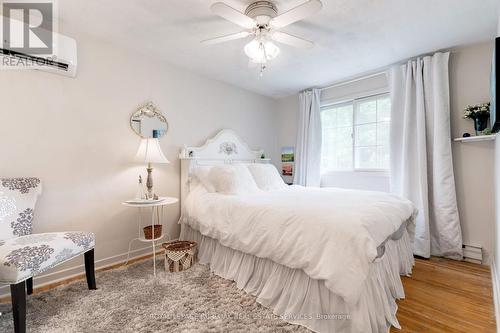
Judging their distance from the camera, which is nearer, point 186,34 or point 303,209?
point 303,209

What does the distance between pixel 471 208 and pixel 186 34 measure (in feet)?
11.7

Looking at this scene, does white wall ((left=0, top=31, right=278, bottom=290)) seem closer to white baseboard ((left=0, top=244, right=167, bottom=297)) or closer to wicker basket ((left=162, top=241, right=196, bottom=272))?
white baseboard ((left=0, top=244, right=167, bottom=297))

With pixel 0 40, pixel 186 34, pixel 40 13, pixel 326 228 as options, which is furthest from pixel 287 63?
pixel 0 40

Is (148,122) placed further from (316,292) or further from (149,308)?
(316,292)

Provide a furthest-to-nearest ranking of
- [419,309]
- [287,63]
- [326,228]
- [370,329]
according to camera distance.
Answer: [287,63] → [419,309] → [326,228] → [370,329]

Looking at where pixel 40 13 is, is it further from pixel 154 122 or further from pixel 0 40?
pixel 154 122

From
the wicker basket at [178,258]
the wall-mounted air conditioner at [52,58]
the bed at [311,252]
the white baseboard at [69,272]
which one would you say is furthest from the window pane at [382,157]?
the wall-mounted air conditioner at [52,58]

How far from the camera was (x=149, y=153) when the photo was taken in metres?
2.39

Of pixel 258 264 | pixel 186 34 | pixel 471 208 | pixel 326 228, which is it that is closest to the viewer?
pixel 326 228

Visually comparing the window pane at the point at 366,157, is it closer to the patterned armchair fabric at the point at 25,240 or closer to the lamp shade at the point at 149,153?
the lamp shade at the point at 149,153

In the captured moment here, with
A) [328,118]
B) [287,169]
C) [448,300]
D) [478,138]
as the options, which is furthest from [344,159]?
[448,300]

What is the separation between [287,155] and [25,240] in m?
3.65

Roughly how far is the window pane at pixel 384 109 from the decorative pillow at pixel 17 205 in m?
3.92

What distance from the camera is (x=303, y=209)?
175 centimetres
